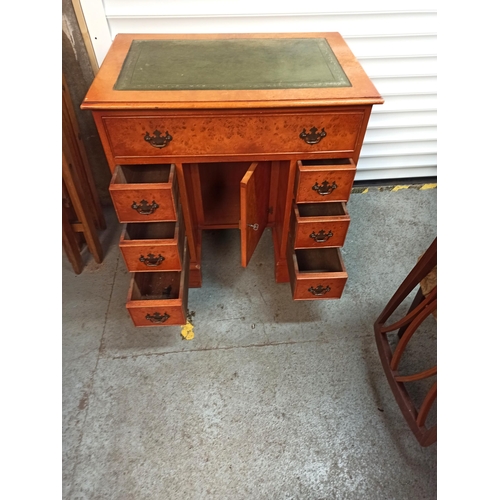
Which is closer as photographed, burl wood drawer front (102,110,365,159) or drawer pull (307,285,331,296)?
burl wood drawer front (102,110,365,159)

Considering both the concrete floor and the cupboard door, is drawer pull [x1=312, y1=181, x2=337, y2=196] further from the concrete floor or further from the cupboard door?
the concrete floor

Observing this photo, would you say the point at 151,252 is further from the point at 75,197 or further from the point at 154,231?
the point at 75,197

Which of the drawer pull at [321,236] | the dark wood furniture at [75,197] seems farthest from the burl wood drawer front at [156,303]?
the drawer pull at [321,236]

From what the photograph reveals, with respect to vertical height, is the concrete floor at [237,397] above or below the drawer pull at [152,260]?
below

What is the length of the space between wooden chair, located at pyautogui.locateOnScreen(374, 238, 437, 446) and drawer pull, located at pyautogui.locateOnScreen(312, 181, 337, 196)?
14.6 inches

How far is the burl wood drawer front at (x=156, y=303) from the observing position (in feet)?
4.34

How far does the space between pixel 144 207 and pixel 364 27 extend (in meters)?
1.24

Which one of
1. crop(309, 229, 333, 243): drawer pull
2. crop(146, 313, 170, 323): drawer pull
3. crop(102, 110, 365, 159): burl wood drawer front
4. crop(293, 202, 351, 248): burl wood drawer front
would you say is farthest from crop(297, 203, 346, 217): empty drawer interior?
crop(146, 313, 170, 323): drawer pull

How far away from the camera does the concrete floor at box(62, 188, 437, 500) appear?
121 centimetres

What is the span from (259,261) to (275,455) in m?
0.88

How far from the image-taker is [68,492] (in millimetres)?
1188

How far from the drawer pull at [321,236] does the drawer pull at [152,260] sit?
550 millimetres

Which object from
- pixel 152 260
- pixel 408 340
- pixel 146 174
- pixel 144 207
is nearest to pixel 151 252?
pixel 152 260

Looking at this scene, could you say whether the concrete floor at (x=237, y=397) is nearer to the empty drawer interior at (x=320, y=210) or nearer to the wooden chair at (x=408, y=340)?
the wooden chair at (x=408, y=340)
